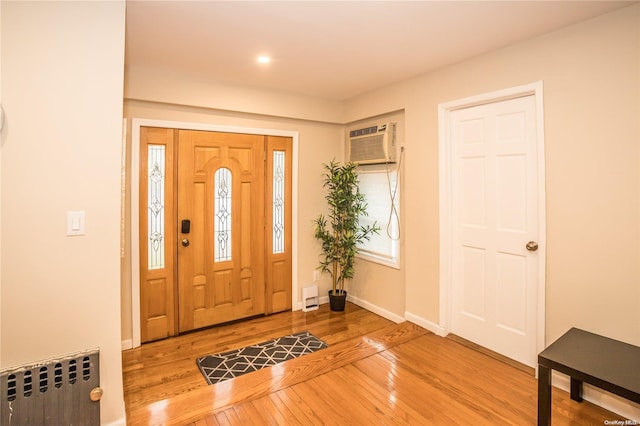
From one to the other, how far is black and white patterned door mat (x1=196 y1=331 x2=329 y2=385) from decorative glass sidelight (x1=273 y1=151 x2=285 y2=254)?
3.48ft

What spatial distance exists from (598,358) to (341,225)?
8.60 feet

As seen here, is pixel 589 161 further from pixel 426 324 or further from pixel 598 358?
pixel 426 324

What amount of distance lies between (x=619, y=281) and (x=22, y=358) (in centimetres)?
330

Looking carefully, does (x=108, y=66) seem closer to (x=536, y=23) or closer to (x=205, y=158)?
(x=205, y=158)

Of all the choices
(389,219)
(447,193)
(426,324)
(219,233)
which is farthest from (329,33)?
(426,324)

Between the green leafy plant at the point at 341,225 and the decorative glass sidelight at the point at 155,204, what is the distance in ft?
5.67

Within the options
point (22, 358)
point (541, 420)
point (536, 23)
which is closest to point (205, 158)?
point (22, 358)

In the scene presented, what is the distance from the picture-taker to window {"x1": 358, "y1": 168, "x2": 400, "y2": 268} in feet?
12.2

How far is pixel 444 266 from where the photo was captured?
3.14m

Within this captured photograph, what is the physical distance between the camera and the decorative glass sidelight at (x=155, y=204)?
10.5ft

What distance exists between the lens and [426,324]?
329 centimetres

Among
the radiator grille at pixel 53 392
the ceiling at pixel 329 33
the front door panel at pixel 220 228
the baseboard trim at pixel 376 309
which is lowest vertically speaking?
the baseboard trim at pixel 376 309

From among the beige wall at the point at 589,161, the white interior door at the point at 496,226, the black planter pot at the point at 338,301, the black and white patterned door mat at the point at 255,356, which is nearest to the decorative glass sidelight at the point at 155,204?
the black and white patterned door mat at the point at 255,356

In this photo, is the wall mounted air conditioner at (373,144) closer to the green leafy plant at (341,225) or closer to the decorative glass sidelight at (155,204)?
the green leafy plant at (341,225)
